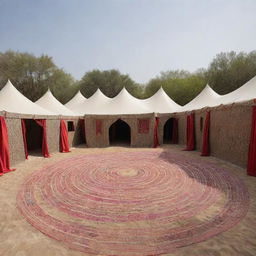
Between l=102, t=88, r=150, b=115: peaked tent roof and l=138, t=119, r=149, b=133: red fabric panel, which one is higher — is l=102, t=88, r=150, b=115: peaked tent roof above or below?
above

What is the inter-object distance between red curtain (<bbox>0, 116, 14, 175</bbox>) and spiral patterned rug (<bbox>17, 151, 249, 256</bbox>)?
1.28 m

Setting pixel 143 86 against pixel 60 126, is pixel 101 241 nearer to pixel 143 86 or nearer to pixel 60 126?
pixel 60 126

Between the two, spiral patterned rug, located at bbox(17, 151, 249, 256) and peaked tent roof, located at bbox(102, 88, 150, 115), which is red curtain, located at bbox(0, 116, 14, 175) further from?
peaked tent roof, located at bbox(102, 88, 150, 115)

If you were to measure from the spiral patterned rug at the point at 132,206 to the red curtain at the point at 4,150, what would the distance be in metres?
1.28

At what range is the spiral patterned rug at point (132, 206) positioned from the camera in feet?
8.16

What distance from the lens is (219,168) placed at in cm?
587

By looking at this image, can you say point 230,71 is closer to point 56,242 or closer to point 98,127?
point 98,127

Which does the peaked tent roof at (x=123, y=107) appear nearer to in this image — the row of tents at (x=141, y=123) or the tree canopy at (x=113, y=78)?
the row of tents at (x=141, y=123)

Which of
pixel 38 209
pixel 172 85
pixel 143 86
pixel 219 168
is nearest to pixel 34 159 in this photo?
pixel 38 209

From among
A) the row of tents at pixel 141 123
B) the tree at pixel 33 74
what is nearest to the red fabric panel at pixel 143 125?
the row of tents at pixel 141 123

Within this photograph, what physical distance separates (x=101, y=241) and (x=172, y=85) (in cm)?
2242

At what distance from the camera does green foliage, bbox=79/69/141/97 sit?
26730mm

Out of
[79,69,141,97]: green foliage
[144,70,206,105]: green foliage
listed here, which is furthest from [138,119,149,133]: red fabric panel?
[79,69,141,97]: green foliage

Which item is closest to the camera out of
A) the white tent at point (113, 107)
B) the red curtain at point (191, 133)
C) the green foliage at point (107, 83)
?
the red curtain at point (191, 133)
